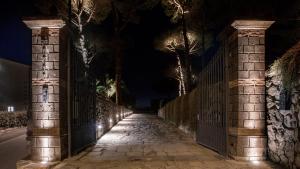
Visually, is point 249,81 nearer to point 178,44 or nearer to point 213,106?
point 213,106

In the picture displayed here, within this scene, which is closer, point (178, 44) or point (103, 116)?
point (103, 116)

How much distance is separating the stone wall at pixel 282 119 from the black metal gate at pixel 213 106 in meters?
1.27

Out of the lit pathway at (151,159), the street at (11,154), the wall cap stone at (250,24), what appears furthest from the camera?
the street at (11,154)

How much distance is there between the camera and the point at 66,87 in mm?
9625

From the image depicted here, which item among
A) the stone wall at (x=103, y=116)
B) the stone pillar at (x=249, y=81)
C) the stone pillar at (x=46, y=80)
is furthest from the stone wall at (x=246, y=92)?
the stone wall at (x=103, y=116)

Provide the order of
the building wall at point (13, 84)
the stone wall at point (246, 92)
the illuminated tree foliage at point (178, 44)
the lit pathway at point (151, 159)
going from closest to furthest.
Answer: the lit pathway at point (151, 159)
the stone wall at point (246, 92)
the illuminated tree foliage at point (178, 44)
the building wall at point (13, 84)

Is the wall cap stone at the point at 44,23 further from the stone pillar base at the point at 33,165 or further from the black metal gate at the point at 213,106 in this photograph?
the black metal gate at the point at 213,106

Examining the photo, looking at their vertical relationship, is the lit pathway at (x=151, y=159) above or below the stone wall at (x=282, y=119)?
below

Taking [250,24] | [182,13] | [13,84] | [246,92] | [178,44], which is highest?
[182,13]

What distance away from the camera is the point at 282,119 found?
7910 millimetres

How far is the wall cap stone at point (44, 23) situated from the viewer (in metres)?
8.89

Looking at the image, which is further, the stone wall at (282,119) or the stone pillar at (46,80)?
the stone pillar at (46,80)

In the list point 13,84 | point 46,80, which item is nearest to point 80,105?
point 46,80

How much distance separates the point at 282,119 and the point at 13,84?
30049mm
